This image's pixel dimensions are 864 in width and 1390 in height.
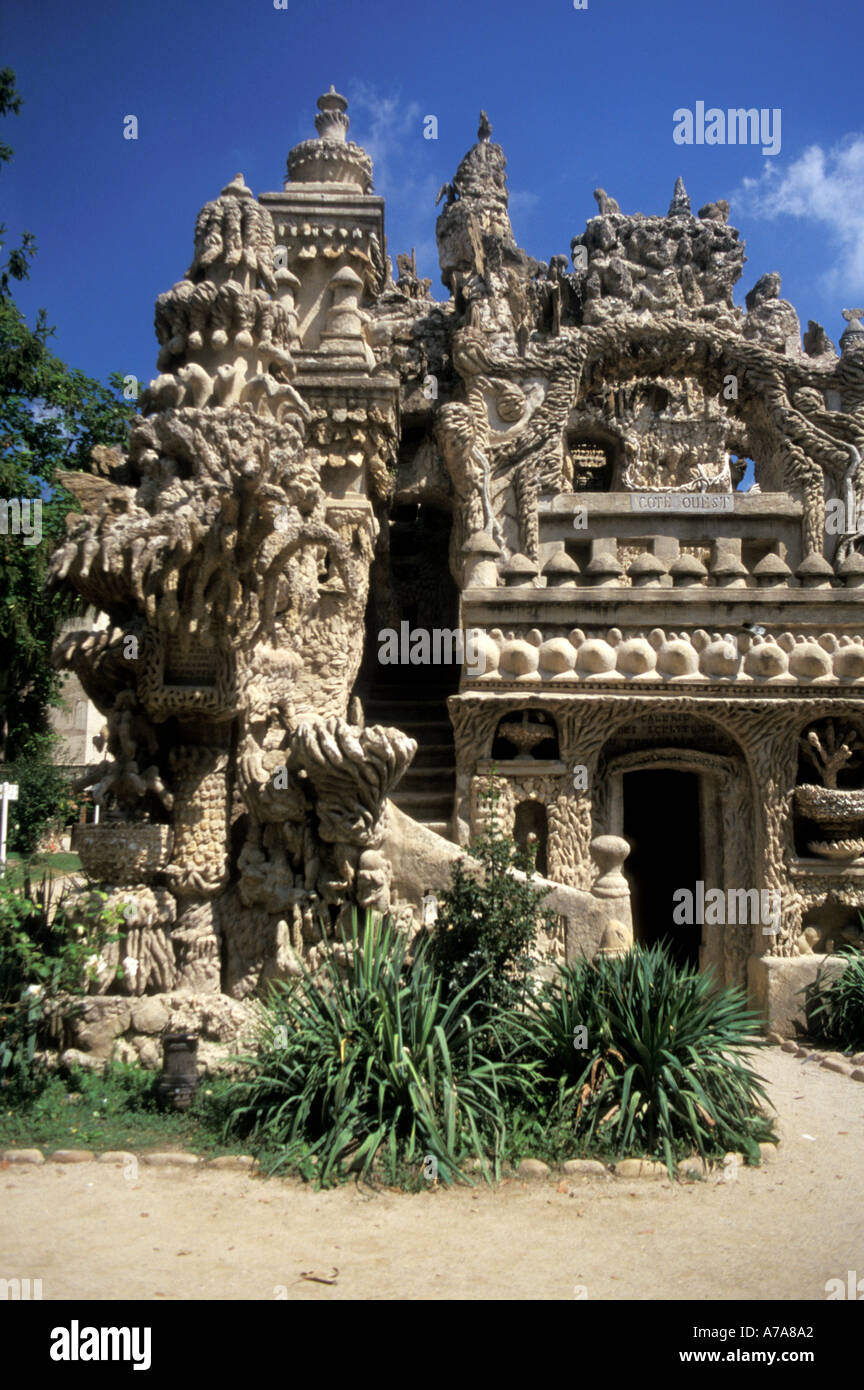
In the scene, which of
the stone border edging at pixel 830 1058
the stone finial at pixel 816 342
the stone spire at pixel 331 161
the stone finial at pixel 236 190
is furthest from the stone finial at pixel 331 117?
the stone border edging at pixel 830 1058

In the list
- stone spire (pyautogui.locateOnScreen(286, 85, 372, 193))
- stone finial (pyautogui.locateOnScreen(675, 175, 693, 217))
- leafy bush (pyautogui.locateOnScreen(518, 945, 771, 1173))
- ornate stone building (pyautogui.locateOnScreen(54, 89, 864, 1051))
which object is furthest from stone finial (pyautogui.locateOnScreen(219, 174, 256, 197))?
stone finial (pyautogui.locateOnScreen(675, 175, 693, 217))

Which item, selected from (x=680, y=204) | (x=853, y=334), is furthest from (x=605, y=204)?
(x=853, y=334)

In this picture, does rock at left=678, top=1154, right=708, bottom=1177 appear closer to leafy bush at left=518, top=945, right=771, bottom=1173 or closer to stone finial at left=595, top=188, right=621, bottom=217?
leafy bush at left=518, top=945, right=771, bottom=1173

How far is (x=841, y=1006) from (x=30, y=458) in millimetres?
15663

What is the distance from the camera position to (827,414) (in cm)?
1494

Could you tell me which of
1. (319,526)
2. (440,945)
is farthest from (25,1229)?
(319,526)

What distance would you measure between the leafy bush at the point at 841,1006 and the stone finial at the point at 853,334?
8843 millimetres

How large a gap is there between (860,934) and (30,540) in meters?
12.6

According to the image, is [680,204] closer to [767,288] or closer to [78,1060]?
[767,288]

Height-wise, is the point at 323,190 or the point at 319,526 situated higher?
the point at 323,190

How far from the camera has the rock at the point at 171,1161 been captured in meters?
6.42

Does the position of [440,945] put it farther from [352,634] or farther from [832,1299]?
[352,634]

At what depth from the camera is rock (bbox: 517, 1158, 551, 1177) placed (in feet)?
21.3

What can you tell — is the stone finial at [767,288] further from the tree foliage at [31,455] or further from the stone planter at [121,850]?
the stone planter at [121,850]
